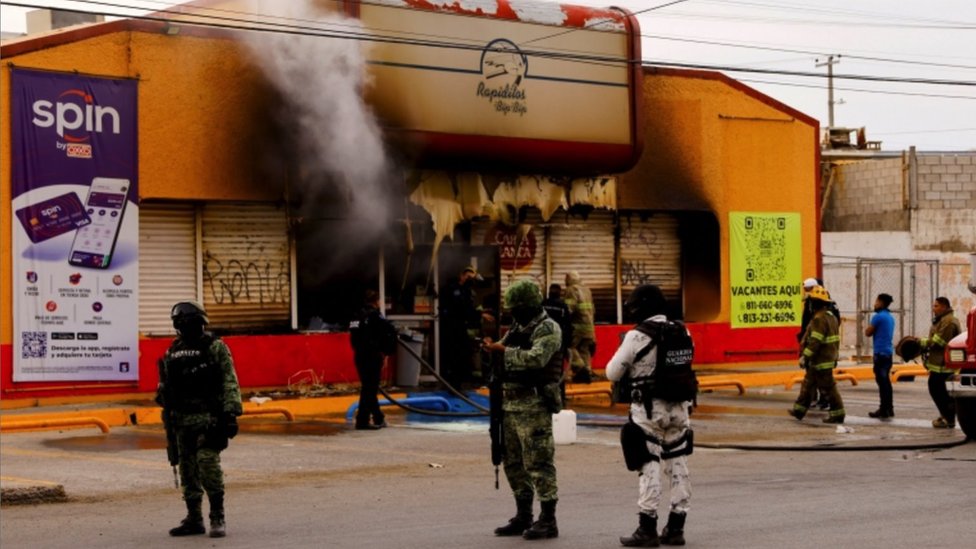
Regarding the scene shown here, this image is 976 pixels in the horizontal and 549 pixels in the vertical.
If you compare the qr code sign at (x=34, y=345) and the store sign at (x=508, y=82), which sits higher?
the store sign at (x=508, y=82)

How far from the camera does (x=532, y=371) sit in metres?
10.5

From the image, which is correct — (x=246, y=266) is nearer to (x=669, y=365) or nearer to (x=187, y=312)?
(x=187, y=312)

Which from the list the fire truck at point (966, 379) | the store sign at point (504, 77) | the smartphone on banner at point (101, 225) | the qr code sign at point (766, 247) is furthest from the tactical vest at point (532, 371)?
the qr code sign at point (766, 247)

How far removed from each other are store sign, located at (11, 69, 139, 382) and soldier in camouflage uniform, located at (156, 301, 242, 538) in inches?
417

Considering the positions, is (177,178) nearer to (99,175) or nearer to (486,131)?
(99,175)

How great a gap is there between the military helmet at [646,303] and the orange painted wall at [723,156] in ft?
56.0

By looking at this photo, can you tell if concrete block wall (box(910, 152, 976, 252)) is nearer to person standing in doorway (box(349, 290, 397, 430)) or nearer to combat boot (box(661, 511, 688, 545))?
person standing in doorway (box(349, 290, 397, 430))

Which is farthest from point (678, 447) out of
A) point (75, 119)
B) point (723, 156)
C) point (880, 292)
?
point (880, 292)

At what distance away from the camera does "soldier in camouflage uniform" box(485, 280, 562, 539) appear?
34.1 feet

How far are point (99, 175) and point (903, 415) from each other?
1130cm

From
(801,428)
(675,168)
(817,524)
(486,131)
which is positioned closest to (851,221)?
(675,168)

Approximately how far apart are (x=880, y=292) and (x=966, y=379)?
22081 mm

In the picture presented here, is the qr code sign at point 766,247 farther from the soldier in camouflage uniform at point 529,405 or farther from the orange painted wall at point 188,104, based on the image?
the soldier in camouflage uniform at point 529,405

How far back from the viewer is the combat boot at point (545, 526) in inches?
405
